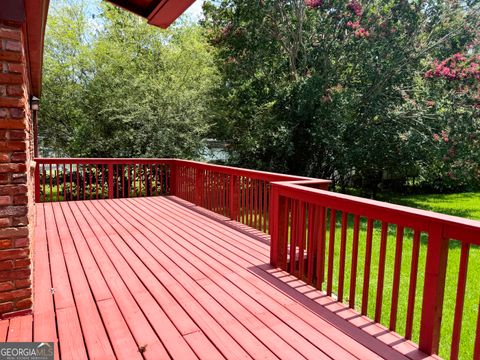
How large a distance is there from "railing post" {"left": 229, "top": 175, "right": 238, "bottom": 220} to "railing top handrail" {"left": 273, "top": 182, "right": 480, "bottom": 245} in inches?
82.9

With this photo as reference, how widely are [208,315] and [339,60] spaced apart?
922 cm

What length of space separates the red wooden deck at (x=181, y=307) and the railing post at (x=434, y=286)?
0.13m

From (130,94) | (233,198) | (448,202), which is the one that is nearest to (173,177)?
(233,198)

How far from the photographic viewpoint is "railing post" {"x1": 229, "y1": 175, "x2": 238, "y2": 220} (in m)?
5.21

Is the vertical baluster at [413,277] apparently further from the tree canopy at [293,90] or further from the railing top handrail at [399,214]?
the tree canopy at [293,90]

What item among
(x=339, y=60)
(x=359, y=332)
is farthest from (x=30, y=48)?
(x=339, y=60)

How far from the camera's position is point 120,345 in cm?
208

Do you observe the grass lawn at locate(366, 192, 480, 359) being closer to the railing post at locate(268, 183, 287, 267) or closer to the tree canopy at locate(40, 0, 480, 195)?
the railing post at locate(268, 183, 287, 267)

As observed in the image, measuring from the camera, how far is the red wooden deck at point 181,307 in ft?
6.79

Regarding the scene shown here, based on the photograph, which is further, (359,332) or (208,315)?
(208,315)

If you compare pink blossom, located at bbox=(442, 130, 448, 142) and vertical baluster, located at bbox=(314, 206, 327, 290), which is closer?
vertical baluster, located at bbox=(314, 206, 327, 290)

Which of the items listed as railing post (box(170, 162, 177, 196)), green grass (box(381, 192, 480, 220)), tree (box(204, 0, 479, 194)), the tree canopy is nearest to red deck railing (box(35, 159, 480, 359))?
railing post (box(170, 162, 177, 196))

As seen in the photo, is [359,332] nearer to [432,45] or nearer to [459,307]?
[459,307]

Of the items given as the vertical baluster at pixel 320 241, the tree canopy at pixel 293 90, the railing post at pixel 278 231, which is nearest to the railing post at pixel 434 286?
the vertical baluster at pixel 320 241
